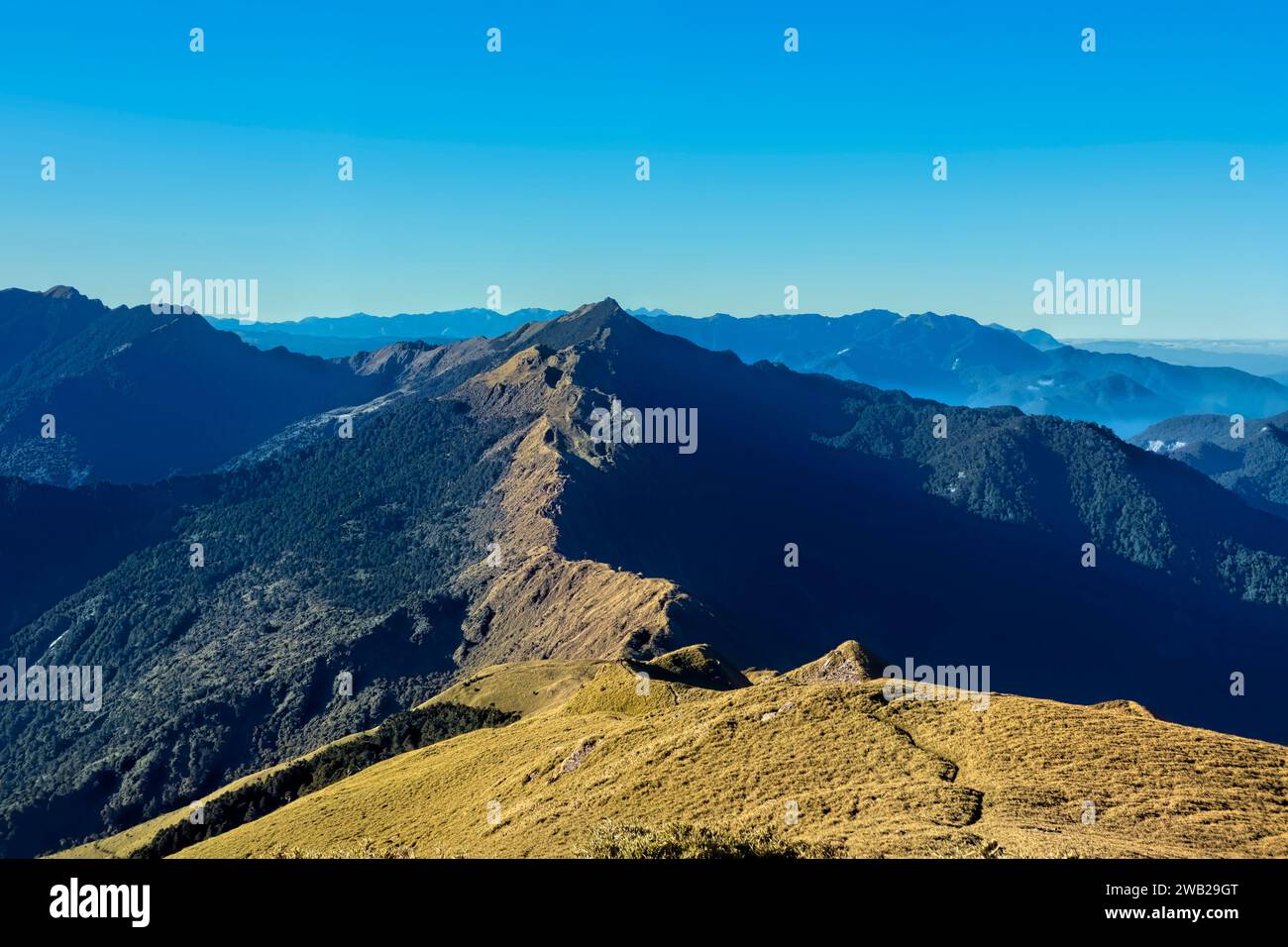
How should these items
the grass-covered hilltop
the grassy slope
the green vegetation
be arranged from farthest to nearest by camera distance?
the green vegetation, the grassy slope, the grass-covered hilltop

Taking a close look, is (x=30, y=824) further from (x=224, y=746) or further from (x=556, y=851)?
(x=556, y=851)

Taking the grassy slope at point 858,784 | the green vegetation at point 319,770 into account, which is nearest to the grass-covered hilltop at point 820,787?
the grassy slope at point 858,784

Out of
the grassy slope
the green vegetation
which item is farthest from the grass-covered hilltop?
the green vegetation

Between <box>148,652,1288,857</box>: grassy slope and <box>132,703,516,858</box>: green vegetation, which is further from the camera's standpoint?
<box>132,703,516,858</box>: green vegetation

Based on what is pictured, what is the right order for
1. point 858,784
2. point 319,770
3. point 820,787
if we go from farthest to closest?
point 319,770 < point 820,787 < point 858,784

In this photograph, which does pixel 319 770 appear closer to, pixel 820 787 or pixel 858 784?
pixel 820 787

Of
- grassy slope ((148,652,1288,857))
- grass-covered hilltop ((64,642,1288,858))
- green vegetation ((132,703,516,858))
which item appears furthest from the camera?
green vegetation ((132,703,516,858))

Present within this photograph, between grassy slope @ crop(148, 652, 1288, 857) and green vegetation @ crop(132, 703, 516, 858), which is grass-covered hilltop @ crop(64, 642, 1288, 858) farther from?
green vegetation @ crop(132, 703, 516, 858)

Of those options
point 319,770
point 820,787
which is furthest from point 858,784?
point 319,770
